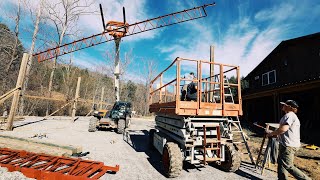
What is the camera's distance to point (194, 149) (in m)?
5.46

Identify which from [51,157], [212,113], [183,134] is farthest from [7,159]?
[212,113]

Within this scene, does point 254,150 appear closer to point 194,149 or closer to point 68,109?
point 194,149

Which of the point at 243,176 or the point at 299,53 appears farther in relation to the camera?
the point at 299,53

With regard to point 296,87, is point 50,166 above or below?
below

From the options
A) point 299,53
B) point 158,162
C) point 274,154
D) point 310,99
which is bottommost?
point 158,162

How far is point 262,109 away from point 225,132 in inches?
709

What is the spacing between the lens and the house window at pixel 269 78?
18.9 m

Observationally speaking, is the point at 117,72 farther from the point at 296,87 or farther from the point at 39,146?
the point at 296,87

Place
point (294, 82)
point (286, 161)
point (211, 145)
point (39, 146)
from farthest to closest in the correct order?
point (294, 82) → point (39, 146) → point (211, 145) → point (286, 161)

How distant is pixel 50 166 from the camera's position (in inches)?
205

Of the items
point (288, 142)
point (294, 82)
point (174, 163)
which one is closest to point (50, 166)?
point (174, 163)

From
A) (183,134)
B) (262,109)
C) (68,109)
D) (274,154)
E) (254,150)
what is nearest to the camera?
(183,134)

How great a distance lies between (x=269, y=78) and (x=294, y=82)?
4271 millimetres

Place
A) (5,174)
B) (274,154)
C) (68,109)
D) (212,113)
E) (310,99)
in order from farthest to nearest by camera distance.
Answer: (68,109) < (310,99) < (274,154) < (212,113) < (5,174)
